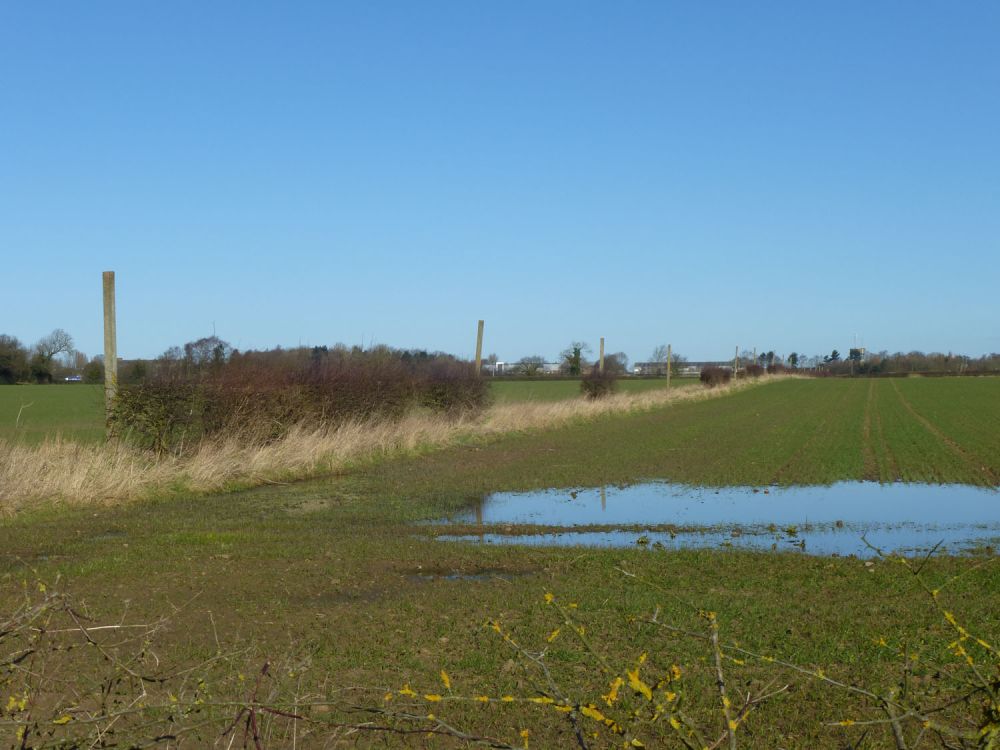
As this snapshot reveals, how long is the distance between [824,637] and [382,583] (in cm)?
442

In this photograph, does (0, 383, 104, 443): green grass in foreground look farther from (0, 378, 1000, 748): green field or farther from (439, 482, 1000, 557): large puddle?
(439, 482, 1000, 557): large puddle

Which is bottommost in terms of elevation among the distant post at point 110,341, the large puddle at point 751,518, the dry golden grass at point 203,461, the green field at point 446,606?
the large puddle at point 751,518

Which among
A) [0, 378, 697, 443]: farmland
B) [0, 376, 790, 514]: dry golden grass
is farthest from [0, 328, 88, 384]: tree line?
[0, 376, 790, 514]: dry golden grass

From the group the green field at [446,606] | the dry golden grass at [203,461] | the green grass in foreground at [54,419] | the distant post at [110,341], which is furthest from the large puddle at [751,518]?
the green grass in foreground at [54,419]

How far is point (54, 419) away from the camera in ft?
132

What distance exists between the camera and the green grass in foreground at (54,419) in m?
28.6

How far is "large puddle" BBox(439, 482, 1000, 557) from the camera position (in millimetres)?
12602

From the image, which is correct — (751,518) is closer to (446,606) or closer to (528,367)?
(446,606)

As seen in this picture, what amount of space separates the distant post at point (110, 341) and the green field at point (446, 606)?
13.3 ft

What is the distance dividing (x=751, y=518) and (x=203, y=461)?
33.2 feet

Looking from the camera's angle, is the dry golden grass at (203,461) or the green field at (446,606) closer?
the green field at (446,606)

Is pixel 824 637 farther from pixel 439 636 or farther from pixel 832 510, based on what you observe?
pixel 832 510

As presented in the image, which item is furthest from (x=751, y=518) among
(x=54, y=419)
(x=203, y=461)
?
(x=54, y=419)

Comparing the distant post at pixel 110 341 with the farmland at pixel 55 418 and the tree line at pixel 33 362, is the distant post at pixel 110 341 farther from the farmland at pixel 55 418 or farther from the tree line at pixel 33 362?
the tree line at pixel 33 362
